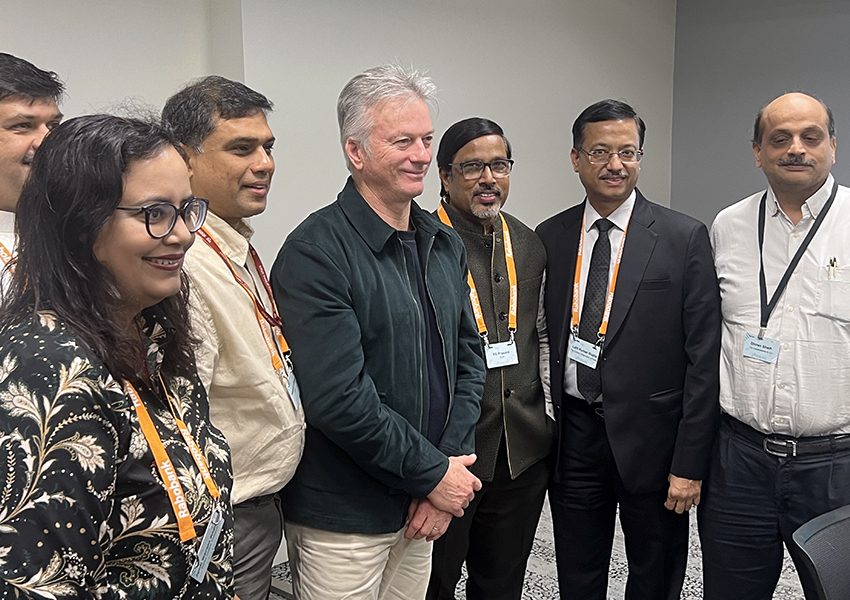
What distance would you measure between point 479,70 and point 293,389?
9.82 feet

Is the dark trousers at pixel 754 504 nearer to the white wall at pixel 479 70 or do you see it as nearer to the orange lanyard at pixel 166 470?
the orange lanyard at pixel 166 470

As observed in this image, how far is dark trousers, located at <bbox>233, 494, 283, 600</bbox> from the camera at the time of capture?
1723 millimetres

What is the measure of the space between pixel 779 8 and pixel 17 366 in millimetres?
5485

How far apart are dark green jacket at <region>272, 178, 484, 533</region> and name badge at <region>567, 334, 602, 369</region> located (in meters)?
0.60

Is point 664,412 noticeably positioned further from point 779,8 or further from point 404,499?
point 779,8

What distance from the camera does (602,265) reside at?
246cm

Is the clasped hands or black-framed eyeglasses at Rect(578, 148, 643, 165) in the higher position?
black-framed eyeglasses at Rect(578, 148, 643, 165)

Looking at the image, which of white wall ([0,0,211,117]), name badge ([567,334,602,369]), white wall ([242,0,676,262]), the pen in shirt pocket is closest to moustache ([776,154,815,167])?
the pen in shirt pocket

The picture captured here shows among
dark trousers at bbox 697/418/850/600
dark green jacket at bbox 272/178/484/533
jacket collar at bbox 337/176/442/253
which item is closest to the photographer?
dark green jacket at bbox 272/178/484/533

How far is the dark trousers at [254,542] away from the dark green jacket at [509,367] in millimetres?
766

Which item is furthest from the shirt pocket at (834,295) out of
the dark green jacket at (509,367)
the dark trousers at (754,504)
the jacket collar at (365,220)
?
the jacket collar at (365,220)

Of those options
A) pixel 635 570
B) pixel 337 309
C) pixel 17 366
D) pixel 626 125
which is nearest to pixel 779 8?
pixel 626 125

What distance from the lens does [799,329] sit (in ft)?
7.21

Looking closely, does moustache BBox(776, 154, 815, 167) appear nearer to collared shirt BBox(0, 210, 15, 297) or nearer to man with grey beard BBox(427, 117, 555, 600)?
man with grey beard BBox(427, 117, 555, 600)
